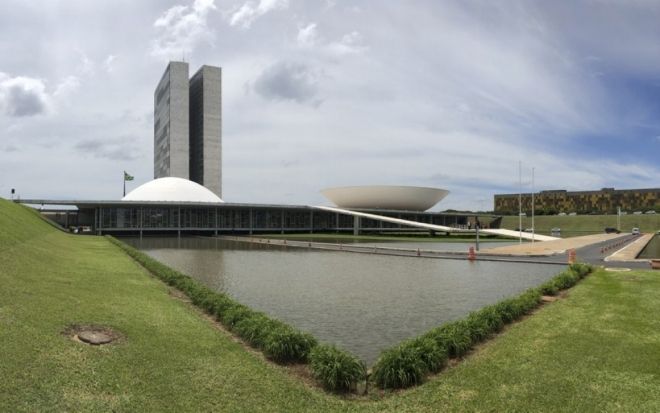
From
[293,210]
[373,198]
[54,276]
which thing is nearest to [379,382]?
[54,276]

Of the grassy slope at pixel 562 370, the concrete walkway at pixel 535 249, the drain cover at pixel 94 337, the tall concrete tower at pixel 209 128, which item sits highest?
the tall concrete tower at pixel 209 128

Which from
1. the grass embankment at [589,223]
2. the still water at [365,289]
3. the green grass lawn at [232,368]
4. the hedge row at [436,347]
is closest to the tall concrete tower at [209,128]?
the grass embankment at [589,223]

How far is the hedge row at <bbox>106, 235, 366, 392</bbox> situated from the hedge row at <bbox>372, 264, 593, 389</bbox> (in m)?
0.43

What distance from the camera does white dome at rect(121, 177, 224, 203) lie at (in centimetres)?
7706

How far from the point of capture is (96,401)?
5883 mm

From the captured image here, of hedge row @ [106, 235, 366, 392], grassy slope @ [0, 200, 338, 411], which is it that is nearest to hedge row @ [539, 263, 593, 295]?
hedge row @ [106, 235, 366, 392]

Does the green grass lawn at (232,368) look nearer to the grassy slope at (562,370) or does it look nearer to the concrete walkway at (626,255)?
the grassy slope at (562,370)

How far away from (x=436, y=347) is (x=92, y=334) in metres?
5.63

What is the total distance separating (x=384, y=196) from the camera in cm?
8962

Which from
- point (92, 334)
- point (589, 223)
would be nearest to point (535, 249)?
point (92, 334)

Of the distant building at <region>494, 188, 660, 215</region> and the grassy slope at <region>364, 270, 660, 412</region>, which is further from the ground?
the distant building at <region>494, 188, 660, 215</region>

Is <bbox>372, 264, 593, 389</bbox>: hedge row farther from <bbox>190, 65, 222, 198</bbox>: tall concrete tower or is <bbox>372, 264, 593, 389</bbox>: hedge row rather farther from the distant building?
the distant building

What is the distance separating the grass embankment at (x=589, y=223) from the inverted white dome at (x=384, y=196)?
2564cm

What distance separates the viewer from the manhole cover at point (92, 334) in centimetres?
793
